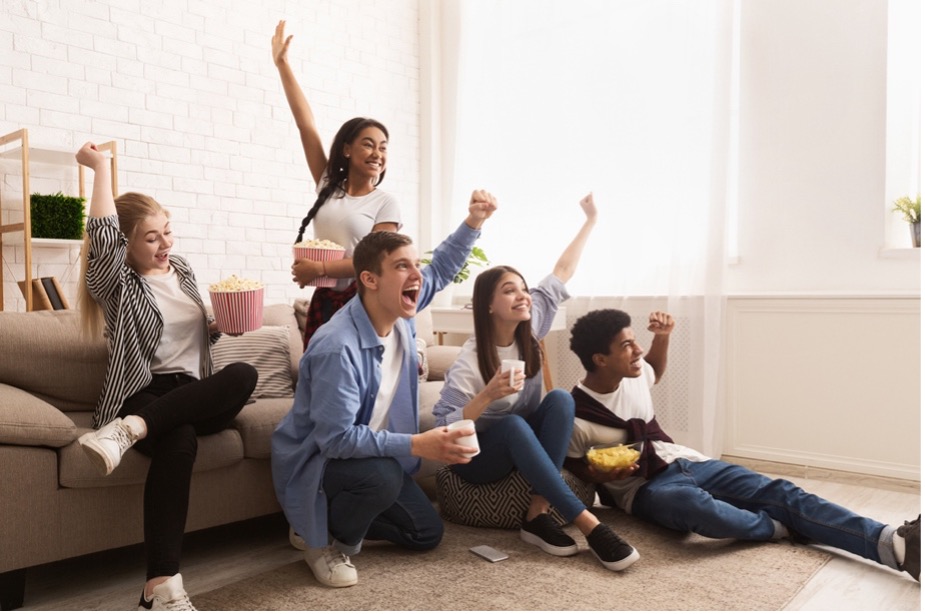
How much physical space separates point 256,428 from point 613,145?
9.01 ft

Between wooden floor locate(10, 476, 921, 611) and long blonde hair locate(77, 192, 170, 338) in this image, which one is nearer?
wooden floor locate(10, 476, 921, 611)

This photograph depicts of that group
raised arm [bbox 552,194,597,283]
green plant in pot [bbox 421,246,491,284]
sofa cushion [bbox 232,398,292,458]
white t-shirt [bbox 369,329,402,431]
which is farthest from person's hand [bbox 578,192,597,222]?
green plant in pot [bbox 421,246,491,284]

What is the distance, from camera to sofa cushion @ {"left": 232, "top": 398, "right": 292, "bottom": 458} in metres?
2.42

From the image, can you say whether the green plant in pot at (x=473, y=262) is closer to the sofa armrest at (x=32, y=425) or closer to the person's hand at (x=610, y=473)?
the person's hand at (x=610, y=473)

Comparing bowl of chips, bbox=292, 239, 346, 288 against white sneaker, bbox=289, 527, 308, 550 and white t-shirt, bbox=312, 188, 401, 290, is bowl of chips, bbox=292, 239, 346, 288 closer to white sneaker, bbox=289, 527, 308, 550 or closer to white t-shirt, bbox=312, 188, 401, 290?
white t-shirt, bbox=312, 188, 401, 290

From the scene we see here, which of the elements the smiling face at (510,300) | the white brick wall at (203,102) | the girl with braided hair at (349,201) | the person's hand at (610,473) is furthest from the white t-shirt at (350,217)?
the white brick wall at (203,102)

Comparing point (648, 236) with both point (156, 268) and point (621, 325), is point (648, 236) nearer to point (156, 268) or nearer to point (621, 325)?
point (621, 325)

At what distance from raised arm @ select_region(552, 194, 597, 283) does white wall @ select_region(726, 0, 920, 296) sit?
1.47m

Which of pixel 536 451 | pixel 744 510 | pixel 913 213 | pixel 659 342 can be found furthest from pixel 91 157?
pixel 913 213

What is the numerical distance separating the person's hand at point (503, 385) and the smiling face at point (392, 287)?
312 mm

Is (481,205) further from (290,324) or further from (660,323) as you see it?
(290,324)

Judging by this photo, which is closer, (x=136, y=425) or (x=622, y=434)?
(x=136, y=425)

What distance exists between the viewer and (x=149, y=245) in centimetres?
231

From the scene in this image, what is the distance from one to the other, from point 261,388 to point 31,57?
1.98 m
